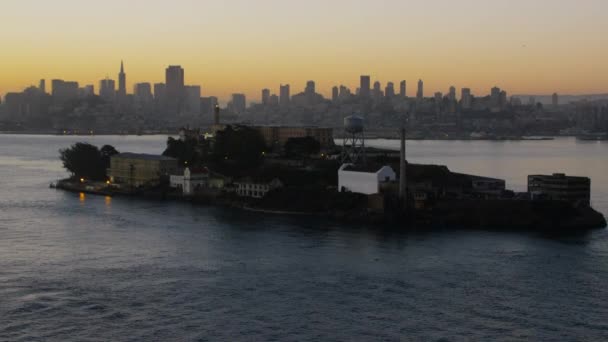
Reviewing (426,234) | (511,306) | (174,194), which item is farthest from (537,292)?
(174,194)

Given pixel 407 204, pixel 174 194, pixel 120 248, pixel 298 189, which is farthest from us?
pixel 174 194

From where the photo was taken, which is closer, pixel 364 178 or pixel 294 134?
pixel 364 178

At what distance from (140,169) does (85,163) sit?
156cm

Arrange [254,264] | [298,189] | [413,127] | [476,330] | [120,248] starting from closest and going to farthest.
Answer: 1. [476,330]
2. [254,264]
3. [120,248]
4. [298,189]
5. [413,127]

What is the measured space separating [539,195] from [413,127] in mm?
40893

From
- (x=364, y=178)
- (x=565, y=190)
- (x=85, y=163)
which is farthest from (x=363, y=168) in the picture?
(x=85, y=163)

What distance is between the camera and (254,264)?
770cm

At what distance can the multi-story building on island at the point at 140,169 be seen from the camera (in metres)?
15.0

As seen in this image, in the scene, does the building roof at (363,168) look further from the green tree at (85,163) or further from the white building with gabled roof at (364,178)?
the green tree at (85,163)

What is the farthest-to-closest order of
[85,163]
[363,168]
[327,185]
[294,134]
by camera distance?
[294,134] → [85,163] → [327,185] → [363,168]

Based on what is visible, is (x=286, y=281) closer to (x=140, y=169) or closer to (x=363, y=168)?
(x=363, y=168)

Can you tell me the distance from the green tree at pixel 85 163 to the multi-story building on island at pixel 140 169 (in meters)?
0.58

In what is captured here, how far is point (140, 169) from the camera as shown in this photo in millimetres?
15242

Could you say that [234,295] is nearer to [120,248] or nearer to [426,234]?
[120,248]
